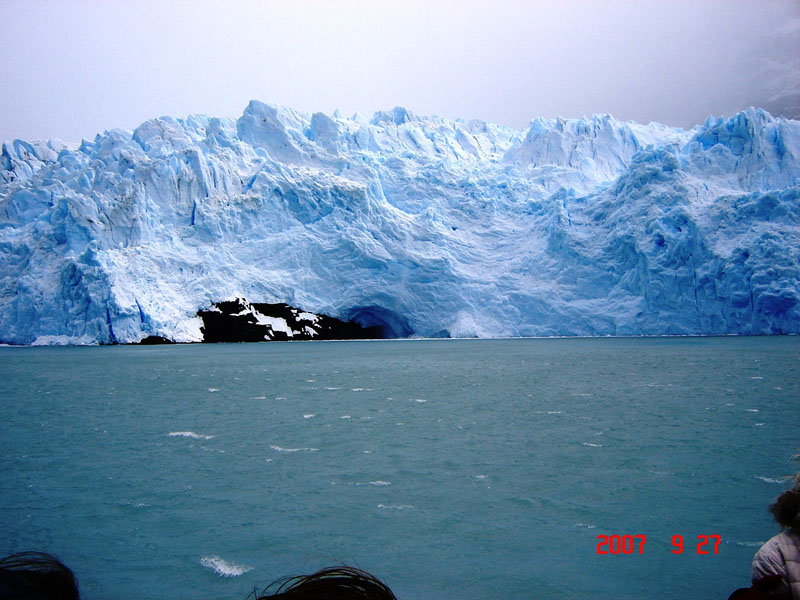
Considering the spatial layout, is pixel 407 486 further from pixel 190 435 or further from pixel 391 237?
pixel 391 237

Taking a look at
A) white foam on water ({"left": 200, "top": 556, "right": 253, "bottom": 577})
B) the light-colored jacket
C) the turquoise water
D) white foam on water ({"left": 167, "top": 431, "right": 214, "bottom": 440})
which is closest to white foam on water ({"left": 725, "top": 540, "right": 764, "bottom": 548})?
the turquoise water

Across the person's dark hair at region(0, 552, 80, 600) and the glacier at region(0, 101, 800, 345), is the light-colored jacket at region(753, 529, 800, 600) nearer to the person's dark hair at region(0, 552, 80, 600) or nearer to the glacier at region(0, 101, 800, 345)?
the person's dark hair at region(0, 552, 80, 600)

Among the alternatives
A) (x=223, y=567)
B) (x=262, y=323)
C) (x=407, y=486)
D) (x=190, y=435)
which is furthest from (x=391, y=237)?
(x=223, y=567)

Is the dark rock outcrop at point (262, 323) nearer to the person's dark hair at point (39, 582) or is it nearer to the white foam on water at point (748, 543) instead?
the white foam on water at point (748, 543)

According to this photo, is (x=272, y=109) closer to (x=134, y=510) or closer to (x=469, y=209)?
(x=469, y=209)

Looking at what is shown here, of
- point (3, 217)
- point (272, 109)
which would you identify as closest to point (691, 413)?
point (272, 109)
